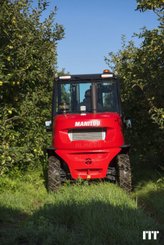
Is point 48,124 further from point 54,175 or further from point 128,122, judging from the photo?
point 128,122

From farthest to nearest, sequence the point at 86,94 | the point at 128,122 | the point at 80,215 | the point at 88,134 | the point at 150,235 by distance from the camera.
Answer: the point at 86,94 < the point at 128,122 < the point at 88,134 < the point at 80,215 < the point at 150,235

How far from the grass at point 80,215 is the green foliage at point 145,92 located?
1.78 metres

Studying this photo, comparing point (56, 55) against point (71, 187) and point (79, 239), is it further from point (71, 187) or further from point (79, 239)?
point (79, 239)

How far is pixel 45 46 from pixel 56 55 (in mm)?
1264

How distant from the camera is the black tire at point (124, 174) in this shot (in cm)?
838

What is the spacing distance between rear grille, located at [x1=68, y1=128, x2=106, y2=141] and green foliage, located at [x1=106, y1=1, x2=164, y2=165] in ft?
3.58

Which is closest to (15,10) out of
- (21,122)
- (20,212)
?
(21,122)

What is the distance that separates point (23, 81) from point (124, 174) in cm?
337

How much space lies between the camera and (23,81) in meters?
9.77

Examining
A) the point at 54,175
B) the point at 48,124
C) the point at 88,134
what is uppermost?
the point at 48,124

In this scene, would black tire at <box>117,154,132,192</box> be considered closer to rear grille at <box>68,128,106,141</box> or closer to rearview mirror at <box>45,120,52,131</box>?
rear grille at <box>68,128,106,141</box>

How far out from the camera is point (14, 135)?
9281 millimetres

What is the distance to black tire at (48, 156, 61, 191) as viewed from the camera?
8.49 m

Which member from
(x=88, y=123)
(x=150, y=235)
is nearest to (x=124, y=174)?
(x=88, y=123)
